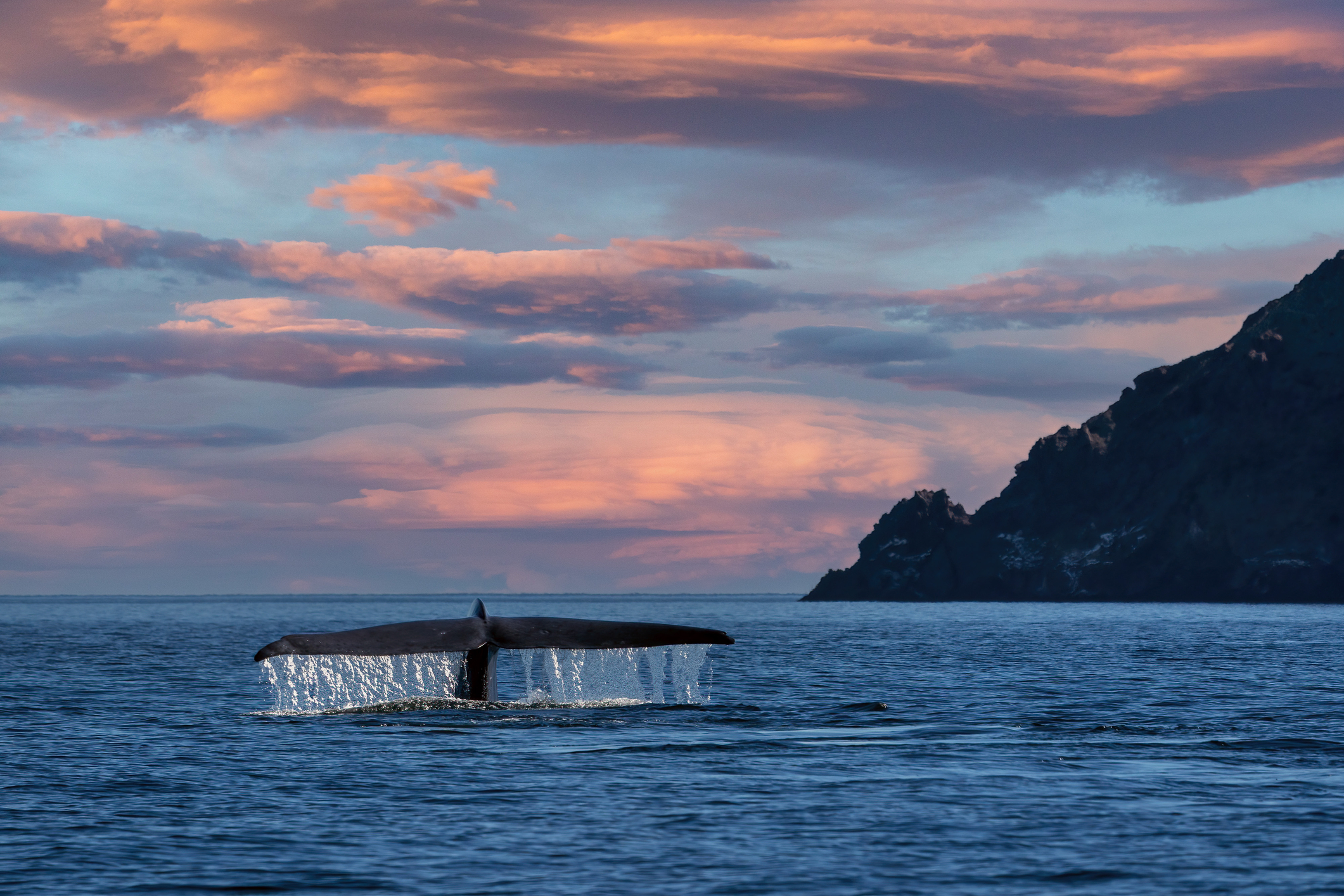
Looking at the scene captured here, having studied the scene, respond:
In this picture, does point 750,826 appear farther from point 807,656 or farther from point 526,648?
point 807,656

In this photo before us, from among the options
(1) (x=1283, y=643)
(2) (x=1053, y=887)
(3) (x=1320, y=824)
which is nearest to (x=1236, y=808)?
(3) (x=1320, y=824)

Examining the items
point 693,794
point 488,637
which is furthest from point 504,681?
point 693,794

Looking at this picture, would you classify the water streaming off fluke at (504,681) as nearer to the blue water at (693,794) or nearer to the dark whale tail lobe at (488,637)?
the dark whale tail lobe at (488,637)

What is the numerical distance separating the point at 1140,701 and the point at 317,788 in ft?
86.2

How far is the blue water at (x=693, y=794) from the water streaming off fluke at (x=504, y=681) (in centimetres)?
136

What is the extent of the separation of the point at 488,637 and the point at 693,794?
327 inches

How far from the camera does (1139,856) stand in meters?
16.4

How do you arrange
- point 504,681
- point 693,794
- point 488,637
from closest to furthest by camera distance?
1. point 693,794
2. point 488,637
3. point 504,681

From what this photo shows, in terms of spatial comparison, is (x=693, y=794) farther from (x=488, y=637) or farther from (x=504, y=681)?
(x=504, y=681)

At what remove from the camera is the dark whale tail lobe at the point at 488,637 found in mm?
25828

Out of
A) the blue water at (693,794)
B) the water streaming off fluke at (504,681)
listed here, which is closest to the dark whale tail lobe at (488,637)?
the water streaming off fluke at (504,681)

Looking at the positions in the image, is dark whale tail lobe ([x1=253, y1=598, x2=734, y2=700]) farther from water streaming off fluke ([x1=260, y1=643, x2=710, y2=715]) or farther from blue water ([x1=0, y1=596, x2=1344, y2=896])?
blue water ([x1=0, y1=596, x2=1344, y2=896])

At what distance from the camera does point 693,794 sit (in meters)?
21.1

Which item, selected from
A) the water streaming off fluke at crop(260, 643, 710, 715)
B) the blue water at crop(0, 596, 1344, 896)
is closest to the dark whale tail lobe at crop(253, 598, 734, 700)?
the water streaming off fluke at crop(260, 643, 710, 715)
